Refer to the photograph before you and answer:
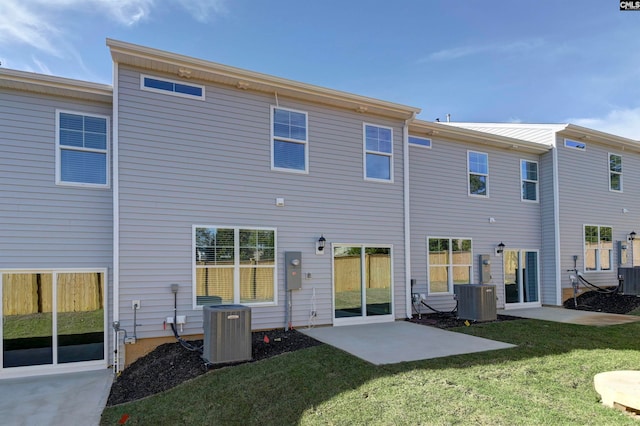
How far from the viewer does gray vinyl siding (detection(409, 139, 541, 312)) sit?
33.9ft

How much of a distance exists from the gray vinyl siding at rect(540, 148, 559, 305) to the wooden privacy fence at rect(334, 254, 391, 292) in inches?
253

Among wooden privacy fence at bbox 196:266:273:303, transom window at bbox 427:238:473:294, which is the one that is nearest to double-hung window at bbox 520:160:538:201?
transom window at bbox 427:238:473:294

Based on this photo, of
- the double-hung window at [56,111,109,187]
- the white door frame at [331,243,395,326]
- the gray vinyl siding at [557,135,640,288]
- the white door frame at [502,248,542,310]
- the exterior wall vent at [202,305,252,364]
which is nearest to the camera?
the exterior wall vent at [202,305,252,364]

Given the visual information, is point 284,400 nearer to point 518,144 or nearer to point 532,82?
point 518,144

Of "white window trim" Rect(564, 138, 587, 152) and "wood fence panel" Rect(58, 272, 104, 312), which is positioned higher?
"white window trim" Rect(564, 138, 587, 152)

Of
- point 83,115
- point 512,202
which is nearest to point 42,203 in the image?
point 83,115

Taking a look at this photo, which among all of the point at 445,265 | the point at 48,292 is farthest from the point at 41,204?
the point at 445,265

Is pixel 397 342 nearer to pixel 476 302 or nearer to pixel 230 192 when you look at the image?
pixel 476 302

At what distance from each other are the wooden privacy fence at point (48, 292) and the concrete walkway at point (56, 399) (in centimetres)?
110

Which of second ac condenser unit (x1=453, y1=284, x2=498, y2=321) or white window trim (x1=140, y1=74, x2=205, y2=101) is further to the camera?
second ac condenser unit (x1=453, y1=284, x2=498, y2=321)

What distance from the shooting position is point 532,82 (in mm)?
15016

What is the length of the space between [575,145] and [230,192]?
11752 millimetres

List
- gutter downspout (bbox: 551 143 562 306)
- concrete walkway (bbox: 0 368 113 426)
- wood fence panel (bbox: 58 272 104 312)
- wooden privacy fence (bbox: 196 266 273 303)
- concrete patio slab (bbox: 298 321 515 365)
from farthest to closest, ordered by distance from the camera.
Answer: gutter downspout (bbox: 551 143 562 306) → wooden privacy fence (bbox: 196 266 273 303) → wood fence panel (bbox: 58 272 104 312) → concrete patio slab (bbox: 298 321 515 365) → concrete walkway (bbox: 0 368 113 426)

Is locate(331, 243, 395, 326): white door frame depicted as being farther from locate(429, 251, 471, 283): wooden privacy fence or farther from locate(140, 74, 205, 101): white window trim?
locate(140, 74, 205, 101): white window trim
